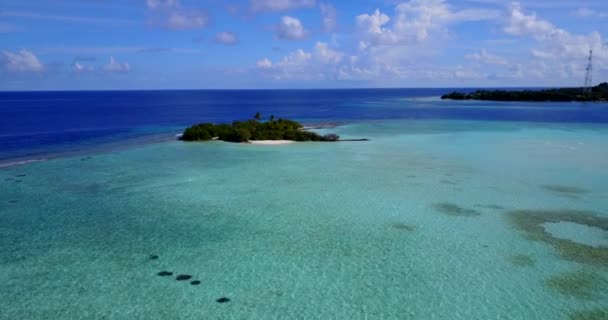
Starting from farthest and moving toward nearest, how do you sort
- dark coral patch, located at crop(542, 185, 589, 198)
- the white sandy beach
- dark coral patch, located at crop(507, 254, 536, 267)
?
the white sandy beach → dark coral patch, located at crop(542, 185, 589, 198) → dark coral patch, located at crop(507, 254, 536, 267)

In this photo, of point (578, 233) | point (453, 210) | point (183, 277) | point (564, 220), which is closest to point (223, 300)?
point (183, 277)

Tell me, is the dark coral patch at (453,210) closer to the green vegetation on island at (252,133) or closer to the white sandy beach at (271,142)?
the white sandy beach at (271,142)

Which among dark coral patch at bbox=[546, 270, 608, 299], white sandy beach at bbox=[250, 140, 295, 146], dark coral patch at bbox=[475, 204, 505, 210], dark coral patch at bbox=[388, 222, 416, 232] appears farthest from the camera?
white sandy beach at bbox=[250, 140, 295, 146]

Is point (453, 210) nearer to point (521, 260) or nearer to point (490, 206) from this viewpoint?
point (490, 206)

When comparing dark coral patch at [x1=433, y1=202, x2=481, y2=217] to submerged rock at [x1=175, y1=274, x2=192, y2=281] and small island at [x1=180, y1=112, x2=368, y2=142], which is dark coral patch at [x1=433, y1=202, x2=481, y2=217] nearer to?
submerged rock at [x1=175, y1=274, x2=192, y2=281]

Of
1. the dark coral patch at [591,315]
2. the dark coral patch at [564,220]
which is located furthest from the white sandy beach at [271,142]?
the dark coral patch at [591,315]

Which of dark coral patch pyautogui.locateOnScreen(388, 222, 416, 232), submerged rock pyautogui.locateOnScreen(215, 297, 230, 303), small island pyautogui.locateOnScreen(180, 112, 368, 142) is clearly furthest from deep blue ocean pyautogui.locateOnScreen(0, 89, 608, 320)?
small island pyautogui.locateOnScreen(180, 112, 368, 142)
